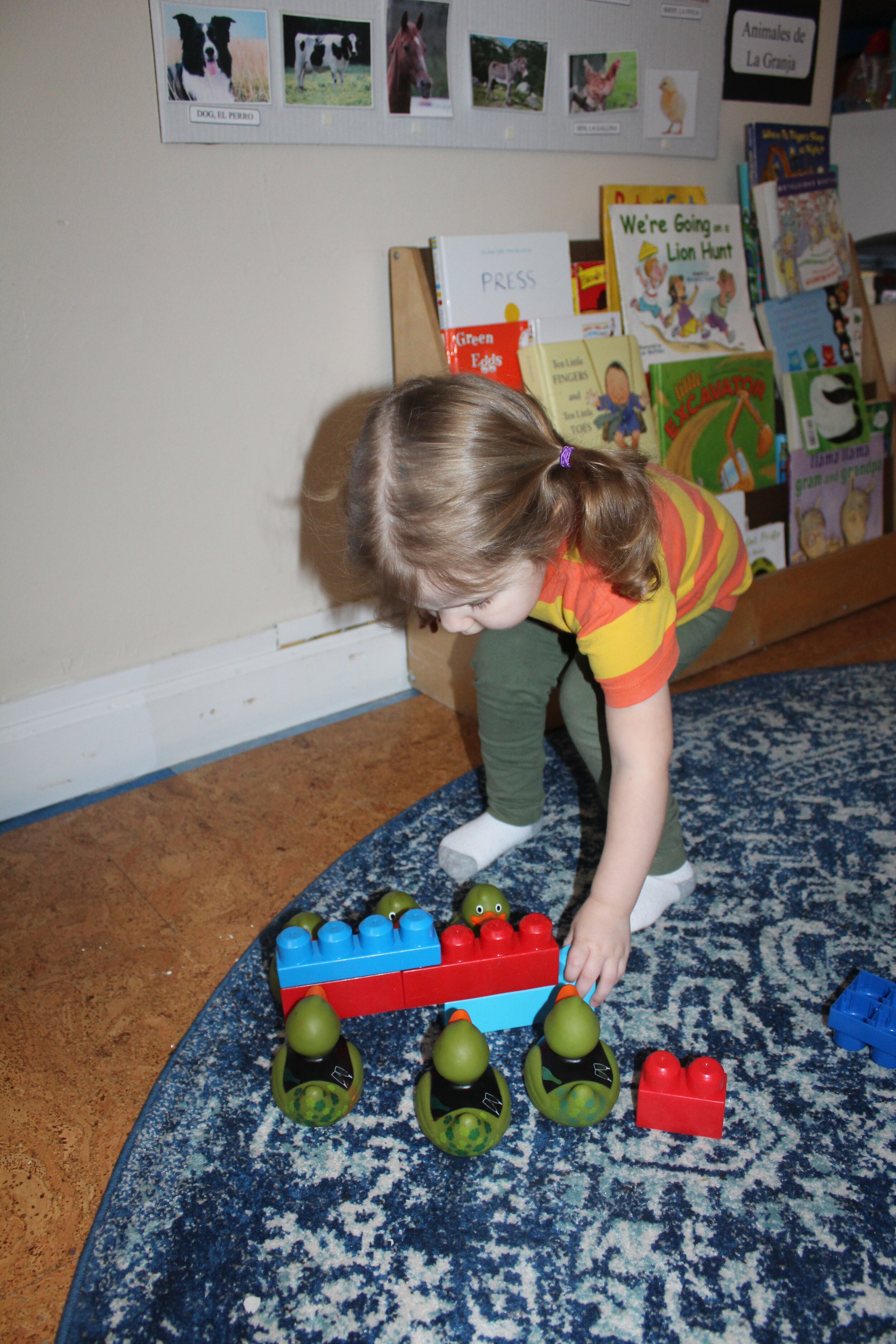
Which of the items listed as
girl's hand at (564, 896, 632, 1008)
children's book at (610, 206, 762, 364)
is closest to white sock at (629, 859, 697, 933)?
girl's hand at (564, 896, 632, 1008)

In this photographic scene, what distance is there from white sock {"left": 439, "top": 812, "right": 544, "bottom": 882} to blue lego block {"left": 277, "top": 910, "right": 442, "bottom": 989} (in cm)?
20

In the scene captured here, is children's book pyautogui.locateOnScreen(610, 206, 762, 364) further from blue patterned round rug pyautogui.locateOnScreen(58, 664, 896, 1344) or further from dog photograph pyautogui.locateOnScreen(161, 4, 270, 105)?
blue patterned round rug pyautogui.locateOnScreen(58, 664, 896, 1344)

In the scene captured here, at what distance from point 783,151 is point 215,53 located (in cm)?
97

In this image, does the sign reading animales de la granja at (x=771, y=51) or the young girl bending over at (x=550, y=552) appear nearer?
the young girl bending over at (x=550, y=552)

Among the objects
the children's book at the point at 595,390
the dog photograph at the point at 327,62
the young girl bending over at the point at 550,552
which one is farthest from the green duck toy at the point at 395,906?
the dog photograph at the point at 327,62

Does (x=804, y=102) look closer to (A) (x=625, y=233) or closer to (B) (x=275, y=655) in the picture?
(A) (x=625, y=233)

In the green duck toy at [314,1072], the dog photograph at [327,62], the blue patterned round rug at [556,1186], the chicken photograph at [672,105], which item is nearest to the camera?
the blue patterned round rug at [556,1186]

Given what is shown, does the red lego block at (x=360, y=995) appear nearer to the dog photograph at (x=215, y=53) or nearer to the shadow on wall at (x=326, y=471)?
the shadow on wall at (x=326, y=471)

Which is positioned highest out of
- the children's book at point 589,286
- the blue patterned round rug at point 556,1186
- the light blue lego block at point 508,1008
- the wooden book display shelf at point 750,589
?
the children's book at point 589,286

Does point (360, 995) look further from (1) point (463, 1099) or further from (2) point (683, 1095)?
(2) point (683, 1095)

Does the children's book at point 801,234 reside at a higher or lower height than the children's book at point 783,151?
lower

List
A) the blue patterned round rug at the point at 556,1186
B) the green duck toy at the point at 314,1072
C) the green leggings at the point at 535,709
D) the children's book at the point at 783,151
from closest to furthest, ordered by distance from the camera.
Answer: the blue patterned round rug at the point at 556,1186 < the green duck toy at the point at 314,1072 < the green leggings at the point at 535,709 < the children's book at the point at 783,151

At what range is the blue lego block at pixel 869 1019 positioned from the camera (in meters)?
0.70

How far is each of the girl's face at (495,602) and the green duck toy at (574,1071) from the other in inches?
11.5
